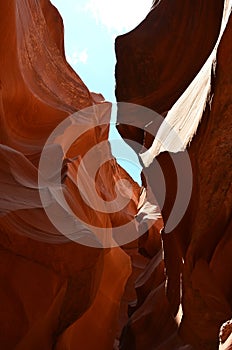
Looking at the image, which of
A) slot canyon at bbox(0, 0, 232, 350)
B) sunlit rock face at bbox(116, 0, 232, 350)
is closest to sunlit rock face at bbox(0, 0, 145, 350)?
slot canyon at bbox(0, 0, 232, 350)

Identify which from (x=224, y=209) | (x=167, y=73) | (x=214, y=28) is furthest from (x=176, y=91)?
(x=224, y=209)

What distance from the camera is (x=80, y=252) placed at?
632 centimetres

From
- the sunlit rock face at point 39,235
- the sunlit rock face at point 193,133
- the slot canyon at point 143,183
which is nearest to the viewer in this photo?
the sunlit rock face at point 193,133

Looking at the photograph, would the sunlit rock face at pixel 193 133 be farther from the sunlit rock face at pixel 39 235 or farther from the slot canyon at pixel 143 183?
the sunlit rock face at pixel 39 235

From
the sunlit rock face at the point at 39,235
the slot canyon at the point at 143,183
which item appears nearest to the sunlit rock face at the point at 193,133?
the slot canyon at the point at 143,183

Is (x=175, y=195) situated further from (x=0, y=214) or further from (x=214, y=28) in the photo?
(x=0, y=214)

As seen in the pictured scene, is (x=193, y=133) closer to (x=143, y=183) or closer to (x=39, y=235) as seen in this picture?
(x=39, y=235)

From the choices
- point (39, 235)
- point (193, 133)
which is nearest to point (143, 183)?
point (39, 235)

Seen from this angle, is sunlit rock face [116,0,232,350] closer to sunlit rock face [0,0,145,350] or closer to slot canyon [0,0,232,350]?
slot canyon [0,0,232,350]

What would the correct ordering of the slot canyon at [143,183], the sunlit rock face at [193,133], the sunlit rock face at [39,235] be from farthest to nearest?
the sunlit rock face at [39,235]
the slot canyon at [143,183]
the sunlit rock face at [193,133]

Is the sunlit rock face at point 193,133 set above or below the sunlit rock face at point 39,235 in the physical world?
above

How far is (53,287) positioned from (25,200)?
3.57ft

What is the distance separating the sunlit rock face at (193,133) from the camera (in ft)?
12.2

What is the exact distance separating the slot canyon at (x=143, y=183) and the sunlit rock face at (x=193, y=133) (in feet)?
0.04
